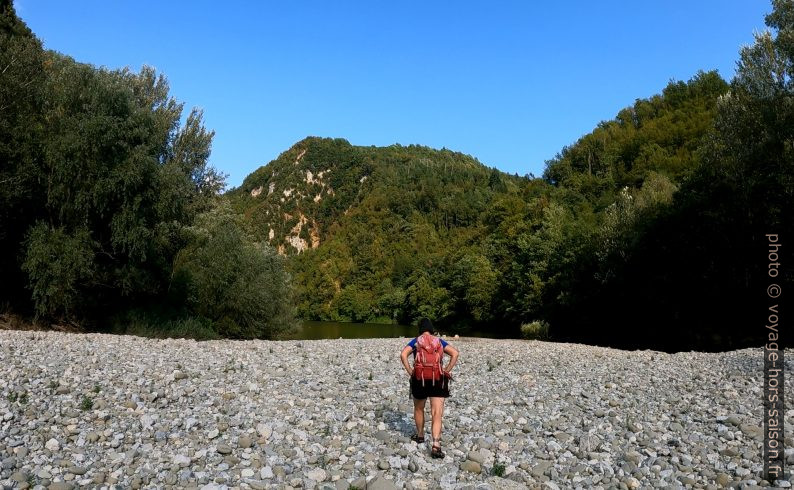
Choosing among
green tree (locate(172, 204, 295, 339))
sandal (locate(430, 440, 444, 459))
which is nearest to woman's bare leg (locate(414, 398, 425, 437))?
sandal (locate(430, 440, 444, 459))

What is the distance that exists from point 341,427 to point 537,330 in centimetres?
5528

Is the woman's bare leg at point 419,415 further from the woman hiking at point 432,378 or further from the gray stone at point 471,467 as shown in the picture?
the gray stone at point 471,467

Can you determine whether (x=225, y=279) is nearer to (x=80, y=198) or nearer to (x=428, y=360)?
(x=80, y=198)

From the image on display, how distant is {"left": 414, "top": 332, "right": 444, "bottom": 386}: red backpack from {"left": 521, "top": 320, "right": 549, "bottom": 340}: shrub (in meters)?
54.0

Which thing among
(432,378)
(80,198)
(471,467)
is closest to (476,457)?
(471,467)

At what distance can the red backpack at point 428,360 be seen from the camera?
353 inches

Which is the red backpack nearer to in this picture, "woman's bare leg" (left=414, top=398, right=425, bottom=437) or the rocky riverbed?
"woman's bare leg" (left=414, top=398, right=425, bottom=437)

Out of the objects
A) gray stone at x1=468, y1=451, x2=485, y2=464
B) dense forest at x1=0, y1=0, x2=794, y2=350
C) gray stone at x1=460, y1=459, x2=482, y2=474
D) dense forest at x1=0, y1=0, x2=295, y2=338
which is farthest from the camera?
dense forest at x1=0, y1=0, x2=794, y2=350

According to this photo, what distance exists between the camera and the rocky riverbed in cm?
784

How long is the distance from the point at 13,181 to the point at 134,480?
924 inches

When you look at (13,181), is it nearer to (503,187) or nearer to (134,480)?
(134,480)

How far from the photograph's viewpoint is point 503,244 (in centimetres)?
8806

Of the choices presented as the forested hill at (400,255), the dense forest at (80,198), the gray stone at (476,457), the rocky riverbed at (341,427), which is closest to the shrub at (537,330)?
the forested hill at (400,255)

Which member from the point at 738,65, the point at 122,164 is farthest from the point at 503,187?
the point at 122,164
